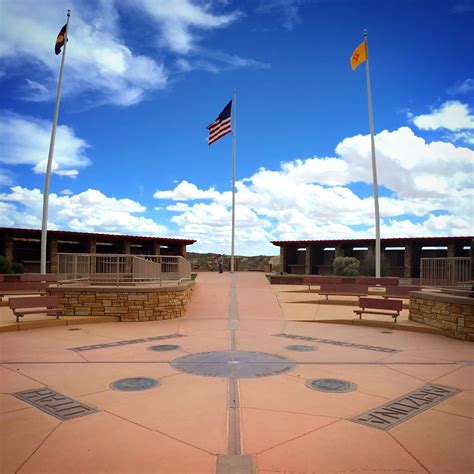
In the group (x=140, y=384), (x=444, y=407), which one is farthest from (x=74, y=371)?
(x=444, y=407)

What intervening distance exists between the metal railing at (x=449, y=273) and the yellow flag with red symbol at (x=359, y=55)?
1298cm

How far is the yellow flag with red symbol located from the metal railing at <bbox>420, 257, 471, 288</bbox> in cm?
1298

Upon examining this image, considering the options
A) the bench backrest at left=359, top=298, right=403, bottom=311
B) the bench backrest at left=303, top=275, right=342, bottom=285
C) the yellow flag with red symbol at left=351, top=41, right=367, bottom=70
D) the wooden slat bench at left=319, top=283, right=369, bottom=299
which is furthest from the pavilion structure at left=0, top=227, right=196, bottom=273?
the bench backrest at left=359, top=298, right=403, bottom=311

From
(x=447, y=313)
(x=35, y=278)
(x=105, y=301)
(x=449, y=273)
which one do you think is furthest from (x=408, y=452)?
(x=35, y=278)

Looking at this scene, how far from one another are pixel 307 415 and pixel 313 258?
2900 centimetres

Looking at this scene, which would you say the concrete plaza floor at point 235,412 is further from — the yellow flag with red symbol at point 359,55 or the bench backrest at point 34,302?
the yellow flag with red symbol at point 359,55

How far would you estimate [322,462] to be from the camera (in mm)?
3771

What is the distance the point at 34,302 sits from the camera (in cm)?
1130

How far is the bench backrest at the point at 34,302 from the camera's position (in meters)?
10.9

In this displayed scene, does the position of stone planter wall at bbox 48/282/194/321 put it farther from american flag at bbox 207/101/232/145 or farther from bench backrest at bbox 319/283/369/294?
american flag at bbox 207/101/232/145

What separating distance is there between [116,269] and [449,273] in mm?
9395

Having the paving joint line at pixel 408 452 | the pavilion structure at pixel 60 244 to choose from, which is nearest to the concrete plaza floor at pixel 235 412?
the paving joint line at pixel 408 452

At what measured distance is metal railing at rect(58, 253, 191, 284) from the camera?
1322 cm

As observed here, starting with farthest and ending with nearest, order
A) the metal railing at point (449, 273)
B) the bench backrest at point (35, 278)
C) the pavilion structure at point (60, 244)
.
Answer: the pavilion structure at point (60, 244) → the bench backrest at point (35, 278) → the metal railing at point (449, 273)
